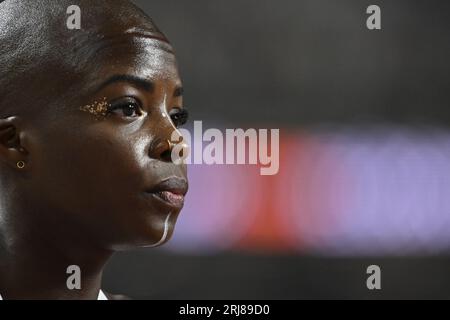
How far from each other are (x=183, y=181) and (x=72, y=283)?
1.40 ft

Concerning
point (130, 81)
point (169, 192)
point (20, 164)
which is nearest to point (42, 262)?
point (20, 164)

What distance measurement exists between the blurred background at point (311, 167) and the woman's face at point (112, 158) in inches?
40.6

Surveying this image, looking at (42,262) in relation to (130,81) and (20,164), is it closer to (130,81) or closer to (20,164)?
(20,164)

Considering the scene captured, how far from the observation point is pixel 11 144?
1893 mm

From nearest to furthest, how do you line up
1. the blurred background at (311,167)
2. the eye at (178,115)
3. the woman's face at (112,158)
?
the woman's face at (112,158) < the eye at (178,115) < the blurred background at (311,167)

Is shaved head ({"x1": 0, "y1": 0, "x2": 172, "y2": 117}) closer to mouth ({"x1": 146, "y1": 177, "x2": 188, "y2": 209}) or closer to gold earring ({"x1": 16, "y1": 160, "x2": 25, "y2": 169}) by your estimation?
gold earring ({"x1": 16, "y1": 160, "x2": 25, "y2": 169})

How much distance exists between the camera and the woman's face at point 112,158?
1.80 m

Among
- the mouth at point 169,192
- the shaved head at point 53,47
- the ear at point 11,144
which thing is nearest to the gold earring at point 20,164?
the ear at point 11,144

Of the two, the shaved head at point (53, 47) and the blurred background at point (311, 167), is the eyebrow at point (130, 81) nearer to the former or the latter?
the shaved head at point (53, 47)

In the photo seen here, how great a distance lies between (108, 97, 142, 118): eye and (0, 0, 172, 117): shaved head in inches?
3.9

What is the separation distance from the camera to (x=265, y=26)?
2.89 m

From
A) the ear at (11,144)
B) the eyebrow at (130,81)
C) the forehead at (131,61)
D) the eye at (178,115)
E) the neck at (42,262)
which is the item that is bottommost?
the neck at (42,262)
